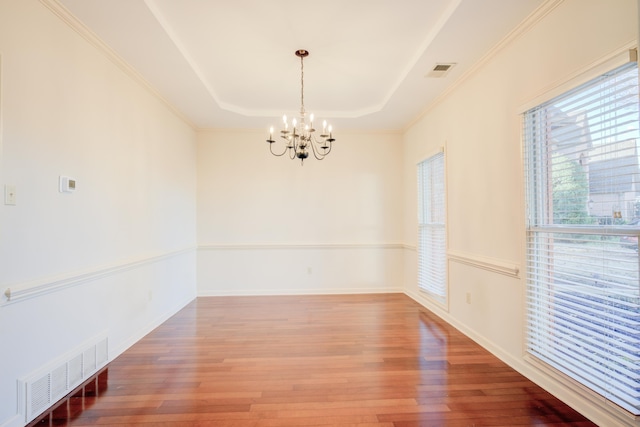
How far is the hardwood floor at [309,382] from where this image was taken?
1947 millimetres

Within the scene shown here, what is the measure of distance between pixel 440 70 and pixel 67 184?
3.43 m

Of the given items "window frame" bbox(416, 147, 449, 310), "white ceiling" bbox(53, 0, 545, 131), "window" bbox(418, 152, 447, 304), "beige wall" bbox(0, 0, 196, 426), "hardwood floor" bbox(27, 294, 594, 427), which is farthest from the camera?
"window" bbox(418, 152, 447, 304)

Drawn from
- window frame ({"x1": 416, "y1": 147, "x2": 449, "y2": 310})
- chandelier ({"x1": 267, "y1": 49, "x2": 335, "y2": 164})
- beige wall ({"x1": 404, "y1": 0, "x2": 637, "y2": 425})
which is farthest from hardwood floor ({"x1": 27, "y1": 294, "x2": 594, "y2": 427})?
chandelier ({"x1": 267, "y1": 49, "x2": 335, "y2": 164})

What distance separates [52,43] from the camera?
2105mm

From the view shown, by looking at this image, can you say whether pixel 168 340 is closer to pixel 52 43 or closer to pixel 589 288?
pixel 52 43

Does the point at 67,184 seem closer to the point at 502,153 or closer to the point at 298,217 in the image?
the point at 298,217

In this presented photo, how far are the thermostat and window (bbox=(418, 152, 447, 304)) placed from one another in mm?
3714

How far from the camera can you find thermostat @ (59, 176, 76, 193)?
218 cm

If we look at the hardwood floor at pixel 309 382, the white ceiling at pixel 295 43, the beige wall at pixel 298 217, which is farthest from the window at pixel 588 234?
the beige wall at pixel 298 217

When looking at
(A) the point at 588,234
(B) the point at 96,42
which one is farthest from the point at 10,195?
(A) the point at 588,234

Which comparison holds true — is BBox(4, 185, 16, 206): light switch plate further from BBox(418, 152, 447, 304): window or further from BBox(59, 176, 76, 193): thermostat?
BBox(418, 152, 447, 304): window

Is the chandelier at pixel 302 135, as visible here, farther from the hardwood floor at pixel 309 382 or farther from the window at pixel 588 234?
the hardwood floor at pixel 309 382

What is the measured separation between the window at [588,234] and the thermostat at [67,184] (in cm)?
343

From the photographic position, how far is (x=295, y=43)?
2.85 m
